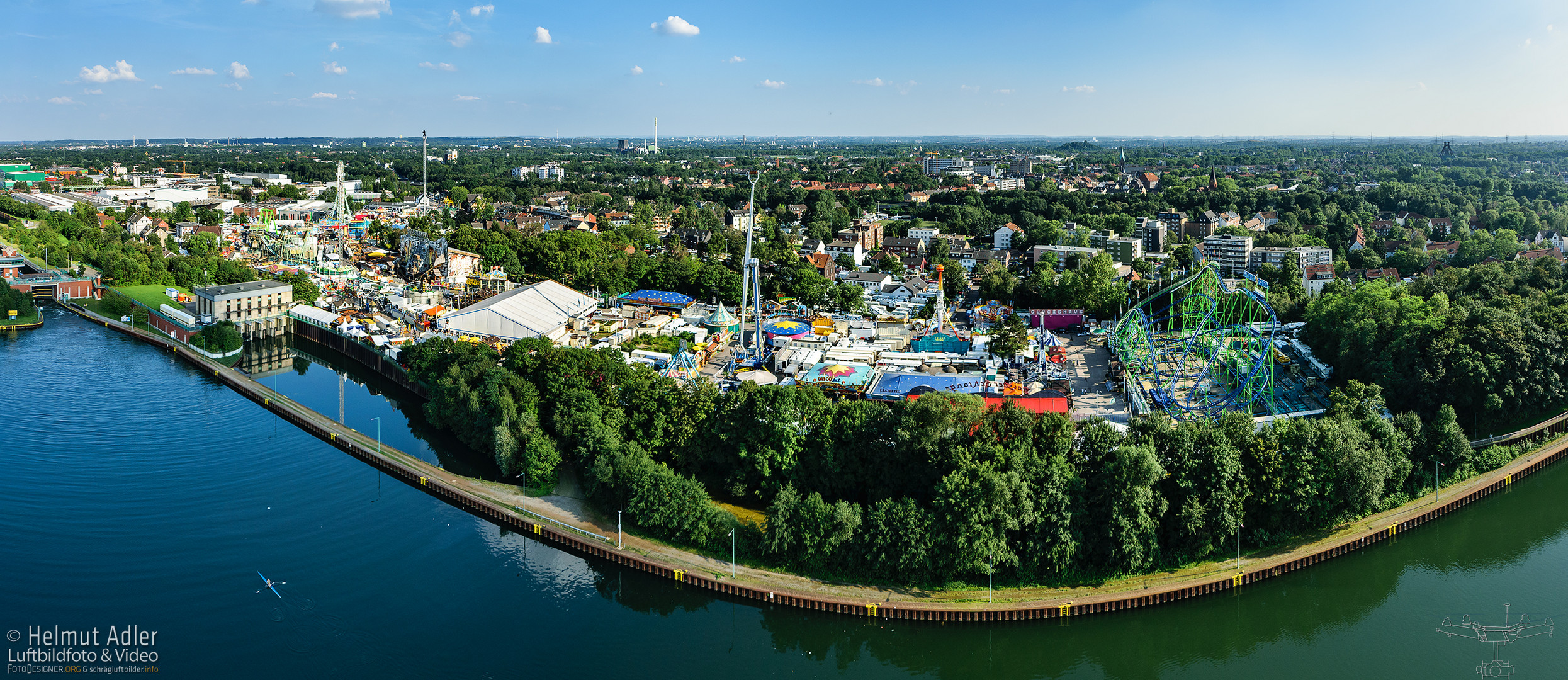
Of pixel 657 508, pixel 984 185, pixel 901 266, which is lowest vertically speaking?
pixel 657 508

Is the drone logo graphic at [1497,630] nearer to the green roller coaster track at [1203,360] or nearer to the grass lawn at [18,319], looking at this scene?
the green roller coaster track at [1203,360]

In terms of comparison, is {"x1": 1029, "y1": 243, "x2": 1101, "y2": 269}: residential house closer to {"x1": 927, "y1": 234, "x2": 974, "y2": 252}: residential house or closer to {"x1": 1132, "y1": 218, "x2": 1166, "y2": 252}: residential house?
{"x1": 927, "y1": 234, "x2": 974, "y2": 252}: residential house

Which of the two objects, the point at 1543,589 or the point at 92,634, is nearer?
the point at 92,634

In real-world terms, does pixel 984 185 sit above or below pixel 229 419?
above

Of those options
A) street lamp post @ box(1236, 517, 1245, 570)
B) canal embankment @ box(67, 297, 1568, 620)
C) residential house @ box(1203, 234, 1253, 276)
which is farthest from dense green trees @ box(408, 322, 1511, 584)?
residential house @ box(1203, 234, 1253, 276)

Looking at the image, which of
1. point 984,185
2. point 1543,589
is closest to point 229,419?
point 1543,589

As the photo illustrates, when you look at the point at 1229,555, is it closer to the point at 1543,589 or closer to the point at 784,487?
the point at 1543,589

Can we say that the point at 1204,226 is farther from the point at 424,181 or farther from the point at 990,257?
the point at 424,181

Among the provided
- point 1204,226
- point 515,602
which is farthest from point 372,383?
point 1204,226
